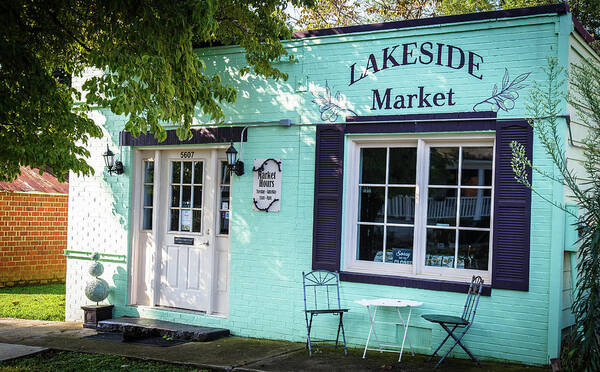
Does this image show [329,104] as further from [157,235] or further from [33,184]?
[33,184]

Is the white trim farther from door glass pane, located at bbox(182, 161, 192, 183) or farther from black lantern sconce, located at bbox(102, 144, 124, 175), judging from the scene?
black lantern sconce, located at bbox(102, 144, 124, 175)

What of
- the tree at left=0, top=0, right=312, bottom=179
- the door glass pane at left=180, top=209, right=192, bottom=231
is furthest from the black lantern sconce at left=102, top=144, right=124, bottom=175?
the tree at left=0, top=0, right=312, bottom=179

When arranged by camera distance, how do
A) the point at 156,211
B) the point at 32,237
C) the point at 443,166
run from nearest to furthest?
the point at 443,166, the point at 156,211, the point at 32,237

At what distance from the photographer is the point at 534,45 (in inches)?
279

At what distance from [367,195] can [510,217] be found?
1815 mm

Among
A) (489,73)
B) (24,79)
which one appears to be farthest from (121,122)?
(489,73)

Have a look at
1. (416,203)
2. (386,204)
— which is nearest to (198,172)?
(386,204)

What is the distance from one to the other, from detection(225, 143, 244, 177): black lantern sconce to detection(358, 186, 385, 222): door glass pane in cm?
171

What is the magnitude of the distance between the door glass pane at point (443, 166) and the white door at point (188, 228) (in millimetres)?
3173

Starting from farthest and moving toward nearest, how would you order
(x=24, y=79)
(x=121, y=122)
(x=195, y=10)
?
(x=121, y=122) → (x=24, y=79) → (x=195, y=10)

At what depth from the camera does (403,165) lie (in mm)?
7887

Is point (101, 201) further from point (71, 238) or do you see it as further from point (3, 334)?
point (3, 334)

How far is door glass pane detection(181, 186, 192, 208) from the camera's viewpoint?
944cm

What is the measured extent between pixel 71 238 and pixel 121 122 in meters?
2.04
